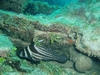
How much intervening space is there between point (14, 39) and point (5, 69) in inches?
89.7

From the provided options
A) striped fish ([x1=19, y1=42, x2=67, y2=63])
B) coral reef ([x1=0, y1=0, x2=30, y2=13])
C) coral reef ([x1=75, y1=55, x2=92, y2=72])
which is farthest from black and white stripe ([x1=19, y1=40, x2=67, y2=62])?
coral reef ([x1=0, y1=0, x2=30, y2=13])

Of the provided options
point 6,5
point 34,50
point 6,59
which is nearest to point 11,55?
point 6,59

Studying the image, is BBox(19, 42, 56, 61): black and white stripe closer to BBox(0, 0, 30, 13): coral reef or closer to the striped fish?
the striped fish

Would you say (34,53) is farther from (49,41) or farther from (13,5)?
(13,5)

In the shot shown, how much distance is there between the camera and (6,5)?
5891 mm

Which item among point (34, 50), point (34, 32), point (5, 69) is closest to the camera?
point (5, 69)

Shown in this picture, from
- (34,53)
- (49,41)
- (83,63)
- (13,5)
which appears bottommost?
(83,63)

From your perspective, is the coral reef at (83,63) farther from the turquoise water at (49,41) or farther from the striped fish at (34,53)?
the striped fish at (34,53)

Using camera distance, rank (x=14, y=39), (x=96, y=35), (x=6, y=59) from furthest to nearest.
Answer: (x=14, y=39) < (x=96, y=35) < (x=6, y=59)

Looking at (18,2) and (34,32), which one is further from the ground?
(18,2)

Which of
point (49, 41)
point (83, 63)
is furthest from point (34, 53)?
point (83, 63)

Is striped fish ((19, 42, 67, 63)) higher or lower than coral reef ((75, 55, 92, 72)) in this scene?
higher

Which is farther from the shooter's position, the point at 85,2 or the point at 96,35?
the point at 85,2

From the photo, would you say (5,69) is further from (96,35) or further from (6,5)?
(6,5)
